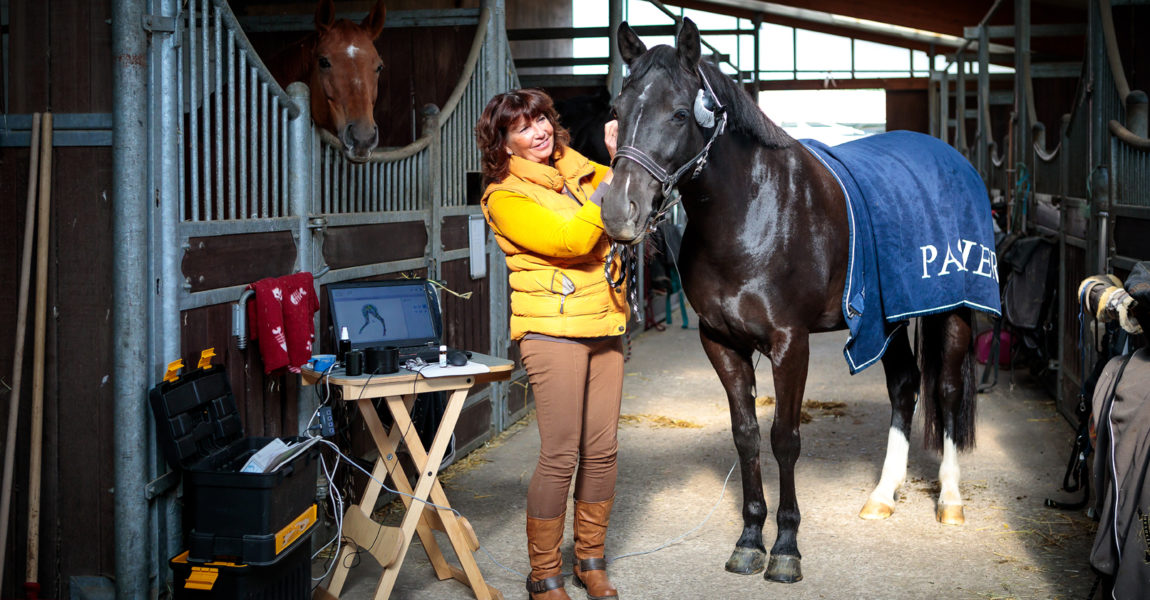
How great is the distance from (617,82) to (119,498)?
235 inches

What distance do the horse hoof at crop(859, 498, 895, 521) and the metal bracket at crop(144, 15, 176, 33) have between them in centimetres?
273

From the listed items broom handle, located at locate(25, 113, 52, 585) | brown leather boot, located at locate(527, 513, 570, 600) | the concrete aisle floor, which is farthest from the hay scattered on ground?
broom handle, located at locate(25, 113, 52, 585)

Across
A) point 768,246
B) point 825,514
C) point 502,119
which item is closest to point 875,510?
point 825,514

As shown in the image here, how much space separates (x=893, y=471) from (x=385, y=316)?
6.45 feet

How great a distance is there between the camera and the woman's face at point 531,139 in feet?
8.59

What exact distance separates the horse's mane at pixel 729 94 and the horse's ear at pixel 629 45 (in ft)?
0.19

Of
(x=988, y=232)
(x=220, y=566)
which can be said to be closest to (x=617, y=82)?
(x=988, y=232)

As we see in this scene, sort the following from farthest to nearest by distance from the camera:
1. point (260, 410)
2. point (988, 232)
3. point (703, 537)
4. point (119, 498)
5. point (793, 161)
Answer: point (988, 232)
point (703, 537)
point (793, 161)
point (260, 410)
point (119, 498)

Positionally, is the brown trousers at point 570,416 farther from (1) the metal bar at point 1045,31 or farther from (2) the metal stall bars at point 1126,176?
(1) the metal bar at point 1045,31

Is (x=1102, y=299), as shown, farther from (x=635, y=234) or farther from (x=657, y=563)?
(x=657, y=563)

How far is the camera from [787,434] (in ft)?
10.1

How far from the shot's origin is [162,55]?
93.2 inches

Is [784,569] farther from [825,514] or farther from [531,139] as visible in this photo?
[531,139]

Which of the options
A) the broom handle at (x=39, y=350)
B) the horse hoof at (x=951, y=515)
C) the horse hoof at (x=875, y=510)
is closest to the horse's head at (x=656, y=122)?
the broom handle at (x=39, y=350)
